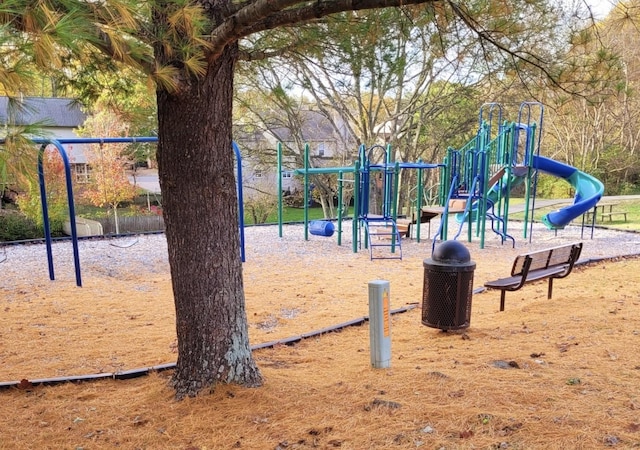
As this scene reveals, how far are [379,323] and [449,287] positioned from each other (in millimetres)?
1196

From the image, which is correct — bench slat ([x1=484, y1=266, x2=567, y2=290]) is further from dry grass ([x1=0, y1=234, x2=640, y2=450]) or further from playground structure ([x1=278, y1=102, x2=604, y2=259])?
playground structure ([x1=278, y1=102, x2=604, y2=259])

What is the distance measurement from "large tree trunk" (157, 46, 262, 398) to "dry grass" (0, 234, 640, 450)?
0.21m

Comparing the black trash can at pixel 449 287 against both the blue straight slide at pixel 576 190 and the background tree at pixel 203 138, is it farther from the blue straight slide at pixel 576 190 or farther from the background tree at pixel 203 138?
the blue straight slide at pixel 576 190

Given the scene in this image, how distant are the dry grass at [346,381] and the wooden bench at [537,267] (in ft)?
0.95

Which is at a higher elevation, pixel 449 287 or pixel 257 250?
pixel 449 287

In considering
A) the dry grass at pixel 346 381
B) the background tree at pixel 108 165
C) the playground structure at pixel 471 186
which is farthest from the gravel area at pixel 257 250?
the background tree at pixel 108 165

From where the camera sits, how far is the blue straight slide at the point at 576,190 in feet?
36.6

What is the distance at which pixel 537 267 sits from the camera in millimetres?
5309

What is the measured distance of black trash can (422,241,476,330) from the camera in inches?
169

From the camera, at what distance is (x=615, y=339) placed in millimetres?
3961

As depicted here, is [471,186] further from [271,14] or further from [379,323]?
[271,14]

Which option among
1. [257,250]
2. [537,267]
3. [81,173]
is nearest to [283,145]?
[81,173]

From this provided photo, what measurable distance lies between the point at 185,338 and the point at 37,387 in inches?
49.2

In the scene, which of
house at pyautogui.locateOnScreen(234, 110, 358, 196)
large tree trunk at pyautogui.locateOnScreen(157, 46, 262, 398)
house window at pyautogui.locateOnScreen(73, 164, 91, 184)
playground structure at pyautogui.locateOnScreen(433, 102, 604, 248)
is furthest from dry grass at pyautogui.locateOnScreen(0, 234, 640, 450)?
Answer: house window at pyautogui.locateOnScreen(73, 164, 91, 184)
